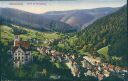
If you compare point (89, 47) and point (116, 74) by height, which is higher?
point (89, 47)

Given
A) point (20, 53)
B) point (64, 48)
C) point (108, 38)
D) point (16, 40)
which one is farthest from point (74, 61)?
point (16, 40)

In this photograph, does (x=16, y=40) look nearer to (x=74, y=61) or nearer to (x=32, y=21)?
(x=32, y=21)

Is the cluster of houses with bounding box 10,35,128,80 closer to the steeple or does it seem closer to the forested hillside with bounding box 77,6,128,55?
the steeple

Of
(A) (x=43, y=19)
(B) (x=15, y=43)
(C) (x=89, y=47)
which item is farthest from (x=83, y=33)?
(B) (x=15, y=43)

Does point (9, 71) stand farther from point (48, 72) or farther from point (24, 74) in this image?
point (48, 72)

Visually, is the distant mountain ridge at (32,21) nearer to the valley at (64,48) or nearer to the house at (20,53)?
the valley at (64,48)

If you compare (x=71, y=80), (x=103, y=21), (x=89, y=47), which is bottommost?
(x=71, y=80)

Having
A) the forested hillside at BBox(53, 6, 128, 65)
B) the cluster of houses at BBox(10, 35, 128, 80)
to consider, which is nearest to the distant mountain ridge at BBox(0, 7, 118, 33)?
the forested hillside at BBox(53, 6, 128, 65)
